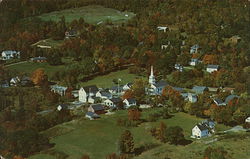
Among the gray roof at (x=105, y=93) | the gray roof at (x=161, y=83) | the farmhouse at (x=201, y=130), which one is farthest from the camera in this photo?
the gray roof at (x=161, y=83)

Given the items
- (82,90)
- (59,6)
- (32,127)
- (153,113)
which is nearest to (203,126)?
(153,113)

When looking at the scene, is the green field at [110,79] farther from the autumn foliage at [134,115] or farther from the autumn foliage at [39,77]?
the autumn foliage at [134,115]

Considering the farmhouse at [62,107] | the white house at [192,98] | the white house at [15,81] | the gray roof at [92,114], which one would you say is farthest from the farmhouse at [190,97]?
the white house at [15,81]

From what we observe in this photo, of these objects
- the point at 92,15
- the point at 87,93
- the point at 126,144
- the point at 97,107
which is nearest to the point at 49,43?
the point at 92,15

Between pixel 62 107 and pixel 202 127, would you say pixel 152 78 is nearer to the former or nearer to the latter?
pixel 202 127

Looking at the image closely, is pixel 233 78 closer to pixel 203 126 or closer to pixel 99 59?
pixel 203 126

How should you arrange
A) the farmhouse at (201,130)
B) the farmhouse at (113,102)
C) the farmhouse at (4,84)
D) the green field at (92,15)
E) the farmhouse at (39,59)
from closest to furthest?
the farmhouse at (201,130)
the farmhouse at (4,84)
the farmhouse at (113,102)
the farmhouse at (39,59)
the green field at (92,15)

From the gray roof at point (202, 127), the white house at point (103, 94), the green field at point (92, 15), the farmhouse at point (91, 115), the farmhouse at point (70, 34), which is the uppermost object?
the green field at point (92, 15)

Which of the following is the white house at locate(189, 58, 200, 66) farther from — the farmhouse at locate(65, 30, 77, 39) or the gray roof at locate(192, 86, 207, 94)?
the farmhouse at locate(65, 30, 77, 39)
